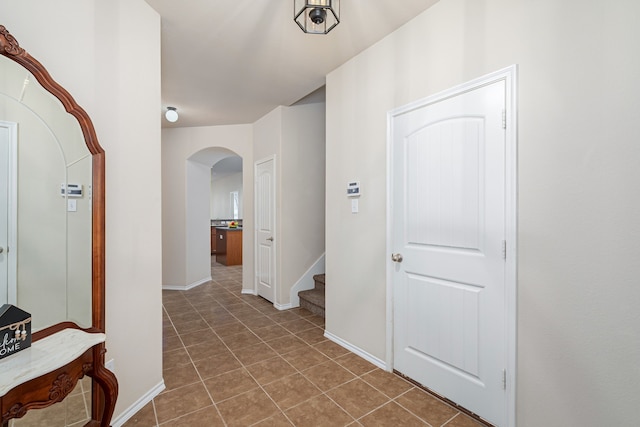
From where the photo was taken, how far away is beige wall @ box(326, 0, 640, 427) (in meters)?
1.24

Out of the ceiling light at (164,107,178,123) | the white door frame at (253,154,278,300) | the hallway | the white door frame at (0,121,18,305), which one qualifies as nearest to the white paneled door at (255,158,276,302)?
the white door frame at (253,154,278,300)

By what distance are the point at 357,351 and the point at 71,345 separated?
6.78 feet

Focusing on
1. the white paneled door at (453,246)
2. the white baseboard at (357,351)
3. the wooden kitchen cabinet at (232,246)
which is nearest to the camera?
the white paneled door at (453,246)

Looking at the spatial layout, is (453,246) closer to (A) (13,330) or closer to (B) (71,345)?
(B) (71,345)

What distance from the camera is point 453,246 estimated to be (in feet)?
6.25

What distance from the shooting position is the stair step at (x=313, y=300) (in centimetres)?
364

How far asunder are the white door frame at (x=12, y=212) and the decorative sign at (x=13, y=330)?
0.33 ft

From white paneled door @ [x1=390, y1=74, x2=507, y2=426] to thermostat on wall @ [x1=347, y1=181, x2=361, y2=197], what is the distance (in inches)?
16.0

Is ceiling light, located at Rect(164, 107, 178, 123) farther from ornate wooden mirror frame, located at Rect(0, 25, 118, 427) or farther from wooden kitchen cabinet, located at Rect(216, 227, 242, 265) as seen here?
wooden kitchen cabinet, located at Rect(216, 227, 242, 265)

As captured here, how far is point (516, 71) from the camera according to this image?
5.22 ft

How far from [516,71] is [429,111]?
21.7 inches

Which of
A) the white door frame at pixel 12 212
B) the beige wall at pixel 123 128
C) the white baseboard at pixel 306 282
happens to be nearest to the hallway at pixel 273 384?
the beige wall at pixel 123 128

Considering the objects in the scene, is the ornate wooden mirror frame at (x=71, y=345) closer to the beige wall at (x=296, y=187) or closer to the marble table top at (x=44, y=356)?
the marble table top at (x=44, y=356)

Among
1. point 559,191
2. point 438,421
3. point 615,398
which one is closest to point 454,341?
point 438,421
